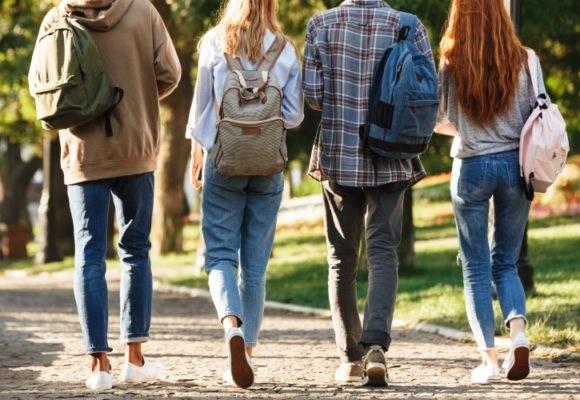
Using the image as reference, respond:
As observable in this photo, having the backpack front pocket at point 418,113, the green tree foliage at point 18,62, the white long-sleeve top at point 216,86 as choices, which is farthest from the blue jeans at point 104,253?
the green tree foliage at point 18,62

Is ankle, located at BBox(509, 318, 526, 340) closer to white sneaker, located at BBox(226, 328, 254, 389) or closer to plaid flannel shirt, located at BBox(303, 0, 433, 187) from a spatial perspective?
plaid flannel shirt, located at BBox(303, 0, 433, 187)

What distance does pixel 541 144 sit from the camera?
6.12 metres

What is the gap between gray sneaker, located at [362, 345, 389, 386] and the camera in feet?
19.7

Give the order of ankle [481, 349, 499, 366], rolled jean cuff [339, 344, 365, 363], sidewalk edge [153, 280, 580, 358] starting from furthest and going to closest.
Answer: sidewalk edge [153, 280, 580, 358] → rolled jean cuff [339, 344, 365, 363] → ankle [481, 349, 499, 366]

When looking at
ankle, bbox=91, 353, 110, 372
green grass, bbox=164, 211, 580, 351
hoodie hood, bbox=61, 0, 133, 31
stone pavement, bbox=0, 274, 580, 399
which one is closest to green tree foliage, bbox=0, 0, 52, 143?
green grass, bbox=164, 211, 580, 351

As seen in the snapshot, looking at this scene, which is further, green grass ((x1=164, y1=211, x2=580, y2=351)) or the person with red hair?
green grass ((x1=164, y1=211, x2=580, y2=351))

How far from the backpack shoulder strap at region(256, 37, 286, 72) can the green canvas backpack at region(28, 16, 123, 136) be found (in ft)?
2.46

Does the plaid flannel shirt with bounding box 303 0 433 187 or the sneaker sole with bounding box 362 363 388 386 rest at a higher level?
the plaid flannel shirt with bounding box 303 0 433 187

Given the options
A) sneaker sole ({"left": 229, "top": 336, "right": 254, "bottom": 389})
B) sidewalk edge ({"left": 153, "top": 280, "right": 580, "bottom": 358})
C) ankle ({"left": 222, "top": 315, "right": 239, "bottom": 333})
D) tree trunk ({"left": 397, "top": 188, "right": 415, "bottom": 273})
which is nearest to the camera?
sneaker sole ({"left": 229, "top": 336, "right": 254, "bottom": 389})

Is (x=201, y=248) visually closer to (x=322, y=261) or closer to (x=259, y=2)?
(x=322, y=261)

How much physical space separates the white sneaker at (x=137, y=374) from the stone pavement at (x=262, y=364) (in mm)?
78

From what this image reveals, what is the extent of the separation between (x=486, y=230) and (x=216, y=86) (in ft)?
5.08

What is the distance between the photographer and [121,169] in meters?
6.16

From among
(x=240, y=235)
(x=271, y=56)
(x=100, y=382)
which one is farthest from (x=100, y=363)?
(x=271, y=56)
